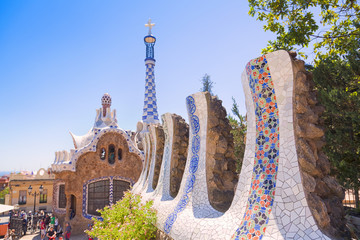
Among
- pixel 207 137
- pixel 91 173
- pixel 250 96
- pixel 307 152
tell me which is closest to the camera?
pixel 307 152

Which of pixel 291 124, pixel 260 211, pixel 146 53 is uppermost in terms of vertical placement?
pixel 146 53

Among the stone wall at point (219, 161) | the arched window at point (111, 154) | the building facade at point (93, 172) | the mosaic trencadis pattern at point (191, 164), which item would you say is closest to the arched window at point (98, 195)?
the building facade at point (93, 172)

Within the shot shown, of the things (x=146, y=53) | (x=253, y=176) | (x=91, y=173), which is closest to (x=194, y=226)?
(x=253, y=176)

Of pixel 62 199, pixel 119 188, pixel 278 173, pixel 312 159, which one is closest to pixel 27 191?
pixel 62 199

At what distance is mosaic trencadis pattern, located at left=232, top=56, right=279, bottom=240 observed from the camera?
249cm

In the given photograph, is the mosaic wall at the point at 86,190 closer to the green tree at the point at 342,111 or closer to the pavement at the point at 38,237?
the pavement at the point at 38,237

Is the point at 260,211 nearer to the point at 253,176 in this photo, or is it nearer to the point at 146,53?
the point at 253,176

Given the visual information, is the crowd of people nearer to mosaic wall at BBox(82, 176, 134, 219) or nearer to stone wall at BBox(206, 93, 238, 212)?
mosaic wall at BBox(82, 176, 134, 219)

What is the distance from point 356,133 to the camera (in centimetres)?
514

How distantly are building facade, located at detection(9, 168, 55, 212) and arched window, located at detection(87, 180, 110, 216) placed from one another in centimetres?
932

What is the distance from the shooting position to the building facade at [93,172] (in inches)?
465

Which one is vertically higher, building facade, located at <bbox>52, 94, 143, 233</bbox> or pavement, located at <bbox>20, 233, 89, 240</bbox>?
building facade, located at <bbox>52, 94, 143, 233</bbox>

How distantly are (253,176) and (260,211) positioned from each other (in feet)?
1.19

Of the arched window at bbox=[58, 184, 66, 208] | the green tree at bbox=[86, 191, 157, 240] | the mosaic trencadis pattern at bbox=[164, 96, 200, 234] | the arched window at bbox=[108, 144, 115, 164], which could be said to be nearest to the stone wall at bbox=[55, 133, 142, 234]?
the arched window at bbox=[108, 144, 115, 164]
